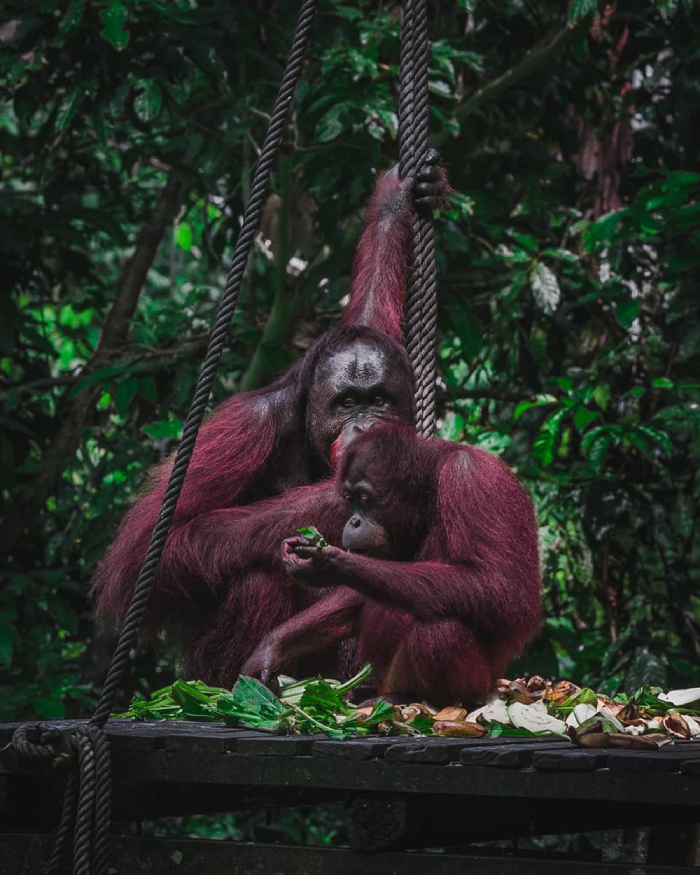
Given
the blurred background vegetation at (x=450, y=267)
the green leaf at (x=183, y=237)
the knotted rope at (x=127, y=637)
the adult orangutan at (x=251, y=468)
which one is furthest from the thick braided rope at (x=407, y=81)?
the green leaf at (x=183, y=237)

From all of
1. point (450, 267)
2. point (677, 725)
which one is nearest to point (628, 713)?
point (677, 725)

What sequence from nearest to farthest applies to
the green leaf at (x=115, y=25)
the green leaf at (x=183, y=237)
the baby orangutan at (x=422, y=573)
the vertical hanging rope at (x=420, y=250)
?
the baby orangutan at (x=422, y=573)
the vertical hanging rope at (x=420, y=250)
the green leaf at (x=115, y=25)
the green leaf at (x=183, y=237)

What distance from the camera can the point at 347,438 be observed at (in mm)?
2842

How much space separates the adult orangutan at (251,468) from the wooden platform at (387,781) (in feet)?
2.42

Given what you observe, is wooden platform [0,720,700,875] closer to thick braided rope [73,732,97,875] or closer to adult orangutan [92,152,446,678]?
thick braided rope [73,732,97,875]

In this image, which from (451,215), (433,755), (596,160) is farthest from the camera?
(596,160)

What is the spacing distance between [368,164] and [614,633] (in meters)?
2.06

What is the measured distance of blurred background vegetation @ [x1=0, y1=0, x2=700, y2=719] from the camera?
4.55 metres

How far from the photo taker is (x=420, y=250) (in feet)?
10.7

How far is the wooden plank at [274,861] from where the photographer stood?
187cm

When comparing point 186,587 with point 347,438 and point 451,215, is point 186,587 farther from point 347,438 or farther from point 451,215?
point 451,215

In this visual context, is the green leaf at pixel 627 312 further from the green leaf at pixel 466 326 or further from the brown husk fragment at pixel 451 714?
the brown husk fragment at pixel 451 714

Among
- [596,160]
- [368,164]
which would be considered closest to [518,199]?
[596,160]

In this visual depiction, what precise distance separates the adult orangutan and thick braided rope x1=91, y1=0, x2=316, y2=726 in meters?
0.71
